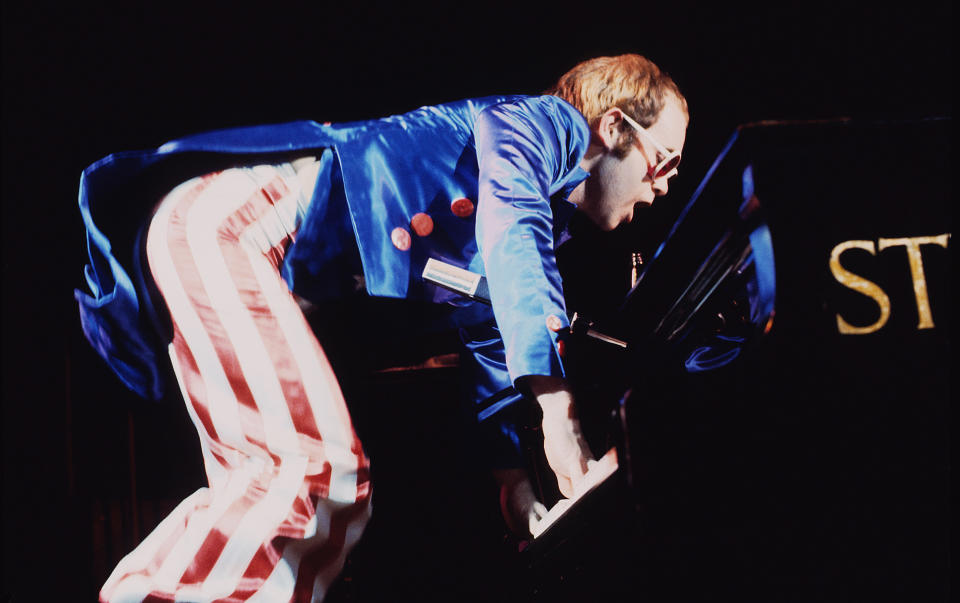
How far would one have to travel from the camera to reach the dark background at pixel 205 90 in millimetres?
1620

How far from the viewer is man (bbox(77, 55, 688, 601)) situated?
32.6 inches

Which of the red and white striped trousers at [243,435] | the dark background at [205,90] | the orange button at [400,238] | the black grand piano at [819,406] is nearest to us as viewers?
the black grand piano at [819,406]

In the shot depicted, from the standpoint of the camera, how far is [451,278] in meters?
1.12

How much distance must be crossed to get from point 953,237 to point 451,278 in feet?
2.51

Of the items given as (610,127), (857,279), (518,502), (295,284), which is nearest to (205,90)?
(295,284)

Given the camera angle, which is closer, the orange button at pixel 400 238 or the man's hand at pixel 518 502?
the orange button at pixel 400 238

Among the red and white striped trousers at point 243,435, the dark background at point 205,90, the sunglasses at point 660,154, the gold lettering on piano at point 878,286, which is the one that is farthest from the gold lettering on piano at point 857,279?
the dark background at point 205,90

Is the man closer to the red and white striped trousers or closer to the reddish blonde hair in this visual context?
the red and white striped trousers

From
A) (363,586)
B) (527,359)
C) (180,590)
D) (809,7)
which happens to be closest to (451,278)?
(527,359)

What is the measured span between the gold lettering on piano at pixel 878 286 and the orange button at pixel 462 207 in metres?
0.74

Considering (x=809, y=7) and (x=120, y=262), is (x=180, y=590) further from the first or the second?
(x=809, y=7)

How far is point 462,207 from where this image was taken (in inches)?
47.2

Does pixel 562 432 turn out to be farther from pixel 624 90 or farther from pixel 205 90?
pixel 205 90

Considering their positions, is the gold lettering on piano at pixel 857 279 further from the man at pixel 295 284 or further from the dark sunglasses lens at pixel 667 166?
the dark sunglasses lens at pixel 667 166
